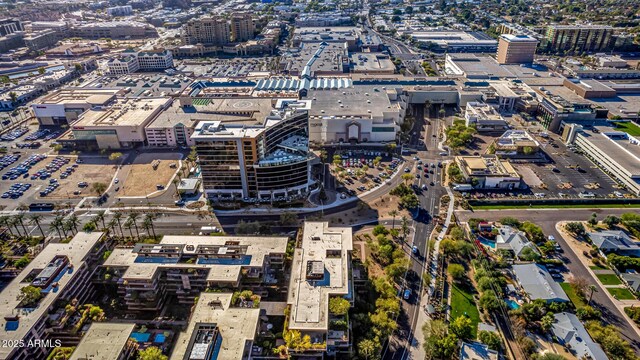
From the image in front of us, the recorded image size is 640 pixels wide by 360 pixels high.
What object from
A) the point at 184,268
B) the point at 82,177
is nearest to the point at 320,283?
the point at 184,268

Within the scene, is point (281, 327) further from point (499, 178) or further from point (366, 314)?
point (499, 178)

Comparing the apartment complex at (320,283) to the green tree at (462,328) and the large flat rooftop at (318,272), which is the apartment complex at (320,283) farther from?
the green tree at (462,328)

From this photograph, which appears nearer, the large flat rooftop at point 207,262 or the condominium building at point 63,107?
the large flat rooftop at point 207,262

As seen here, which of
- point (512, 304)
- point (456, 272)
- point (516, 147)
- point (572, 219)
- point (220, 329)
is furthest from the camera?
point (516, 147)

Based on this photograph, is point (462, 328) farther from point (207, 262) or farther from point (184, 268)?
point (184, 268)

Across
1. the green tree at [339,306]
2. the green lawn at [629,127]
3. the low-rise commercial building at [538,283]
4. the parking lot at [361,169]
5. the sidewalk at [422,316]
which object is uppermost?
the green tree at [339,306]

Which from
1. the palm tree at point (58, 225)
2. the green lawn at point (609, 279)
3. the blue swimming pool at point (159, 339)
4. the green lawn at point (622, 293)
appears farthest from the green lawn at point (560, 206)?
the palm tree at point (58, 225)

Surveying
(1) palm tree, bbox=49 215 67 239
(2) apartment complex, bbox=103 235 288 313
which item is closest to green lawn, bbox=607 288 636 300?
(2) apartment complex, bbox=103 235 288 313
